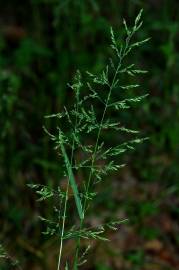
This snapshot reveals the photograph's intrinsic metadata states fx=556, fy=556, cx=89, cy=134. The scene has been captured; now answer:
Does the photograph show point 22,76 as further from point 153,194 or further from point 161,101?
point 153,194

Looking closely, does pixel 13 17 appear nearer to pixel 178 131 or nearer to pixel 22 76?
pixel 22 76

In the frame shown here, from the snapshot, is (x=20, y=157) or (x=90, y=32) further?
(x=90, y=32)

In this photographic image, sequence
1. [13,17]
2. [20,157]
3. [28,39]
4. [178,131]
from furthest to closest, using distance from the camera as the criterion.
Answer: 1. [13,17]
2. [28,39]
3. [178,131]
4. [20,157]

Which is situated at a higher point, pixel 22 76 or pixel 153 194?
pixel 22 76

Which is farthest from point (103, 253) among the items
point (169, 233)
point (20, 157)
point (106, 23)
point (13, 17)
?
point (13, 17)

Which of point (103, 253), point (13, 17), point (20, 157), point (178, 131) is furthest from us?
point (13, 17)

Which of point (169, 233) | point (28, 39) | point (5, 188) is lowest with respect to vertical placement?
point (169, 233)
